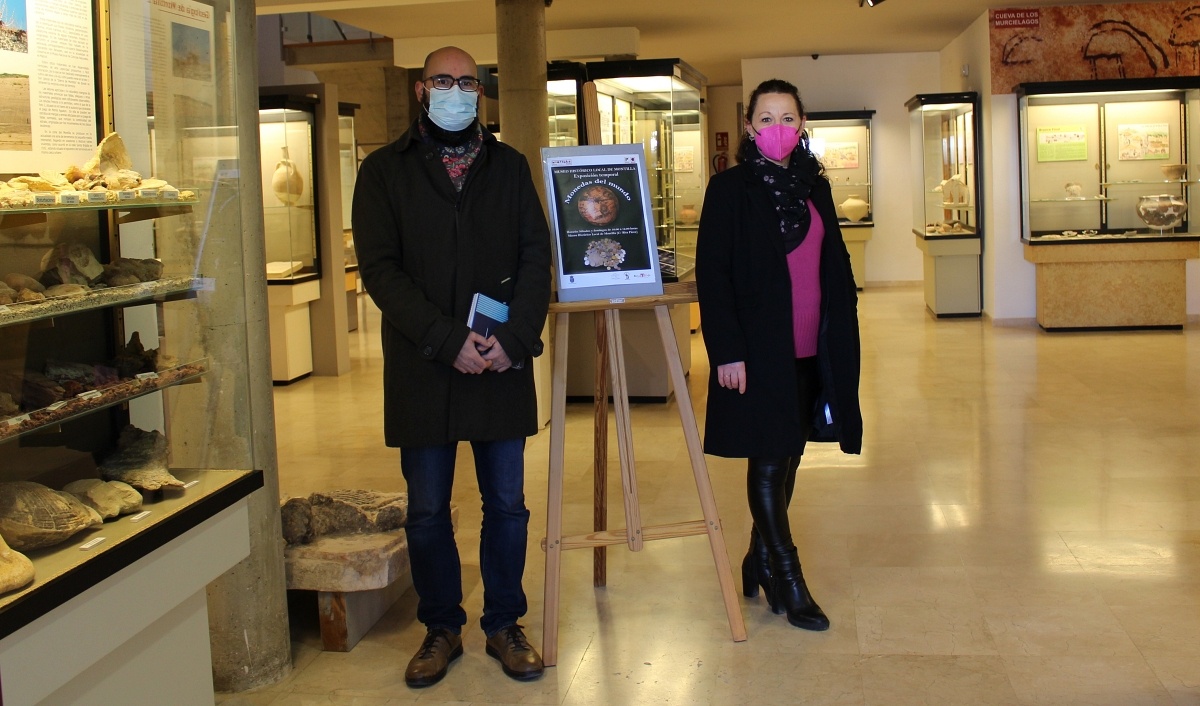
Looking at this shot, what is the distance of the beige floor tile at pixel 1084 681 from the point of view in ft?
10.7

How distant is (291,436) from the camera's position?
7.73 m

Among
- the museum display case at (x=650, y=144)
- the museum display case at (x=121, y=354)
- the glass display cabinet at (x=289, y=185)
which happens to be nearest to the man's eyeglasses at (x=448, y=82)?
the museum display case at (x=121, y=354)

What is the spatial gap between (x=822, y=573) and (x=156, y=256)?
2.69m

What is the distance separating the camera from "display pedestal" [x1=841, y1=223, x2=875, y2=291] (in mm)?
15984

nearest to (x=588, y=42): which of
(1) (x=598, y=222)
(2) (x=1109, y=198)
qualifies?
(2) (x=1109, y=198)

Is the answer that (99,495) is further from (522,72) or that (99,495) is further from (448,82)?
(522,72)

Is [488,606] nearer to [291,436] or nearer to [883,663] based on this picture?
[883,663]

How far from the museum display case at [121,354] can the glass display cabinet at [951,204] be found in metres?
10.4

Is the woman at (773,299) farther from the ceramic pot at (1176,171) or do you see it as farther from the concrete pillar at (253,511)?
the ceramic pot at (1176,171)

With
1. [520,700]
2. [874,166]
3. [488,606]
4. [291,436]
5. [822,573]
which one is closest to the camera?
[520,700]

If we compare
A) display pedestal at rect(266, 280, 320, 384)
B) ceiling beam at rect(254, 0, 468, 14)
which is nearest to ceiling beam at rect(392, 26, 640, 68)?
ceiling beam at rect(254, 0, 468, 14)

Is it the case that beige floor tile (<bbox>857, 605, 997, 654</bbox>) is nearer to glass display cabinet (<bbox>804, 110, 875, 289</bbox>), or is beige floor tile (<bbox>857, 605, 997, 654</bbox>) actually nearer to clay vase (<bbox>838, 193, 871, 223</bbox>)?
glass display cabinet (<bbox>804, 110, 875, 289</bbox>)

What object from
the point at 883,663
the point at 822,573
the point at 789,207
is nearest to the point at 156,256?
the point at 789,207

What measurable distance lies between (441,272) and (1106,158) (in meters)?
9.76
